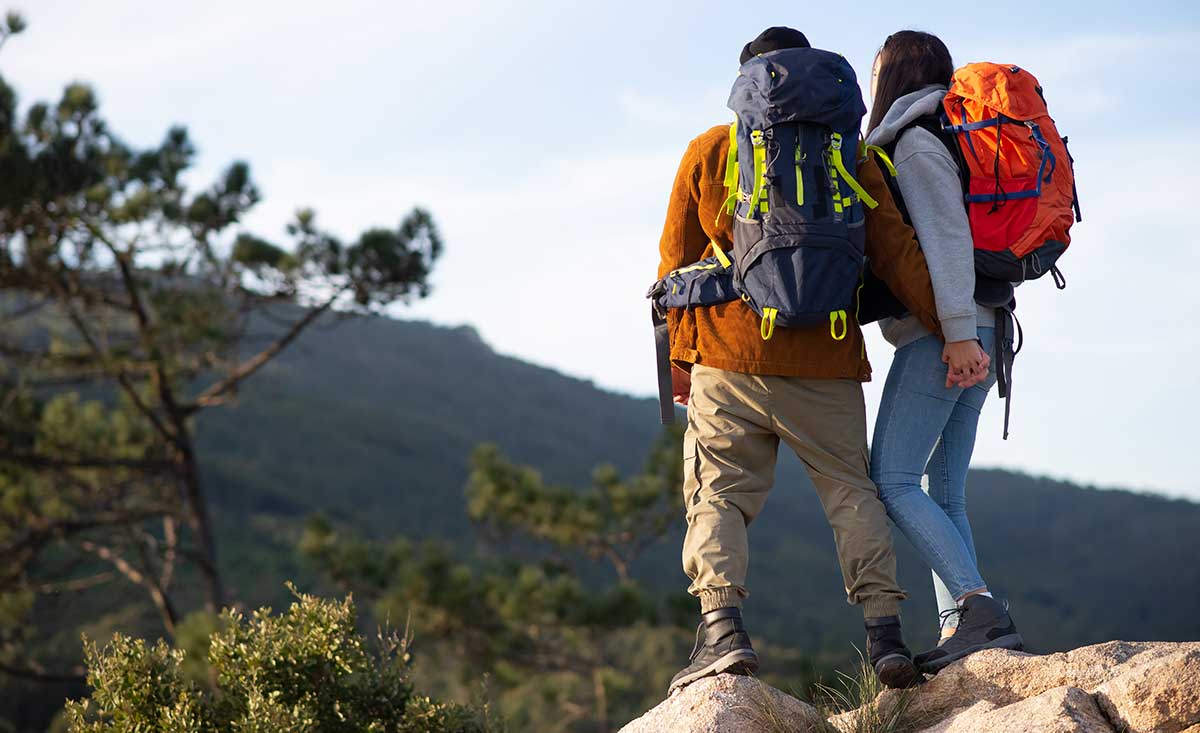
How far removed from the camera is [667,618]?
13117 millimetres

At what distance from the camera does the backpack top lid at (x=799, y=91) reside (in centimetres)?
304

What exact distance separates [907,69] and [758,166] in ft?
2.48

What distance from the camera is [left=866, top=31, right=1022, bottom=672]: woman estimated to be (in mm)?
3217

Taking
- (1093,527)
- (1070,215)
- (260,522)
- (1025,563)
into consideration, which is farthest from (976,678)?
(1093,527)

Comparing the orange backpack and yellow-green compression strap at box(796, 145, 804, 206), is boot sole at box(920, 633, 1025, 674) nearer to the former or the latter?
the orange backpack

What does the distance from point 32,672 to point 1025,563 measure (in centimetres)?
4367

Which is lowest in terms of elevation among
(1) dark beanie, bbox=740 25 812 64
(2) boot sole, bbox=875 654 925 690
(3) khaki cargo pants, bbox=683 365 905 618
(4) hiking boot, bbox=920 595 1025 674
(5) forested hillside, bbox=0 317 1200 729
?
(5) forested hillside, bbox=0 317 1200 729

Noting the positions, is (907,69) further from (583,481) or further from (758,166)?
(583,481)

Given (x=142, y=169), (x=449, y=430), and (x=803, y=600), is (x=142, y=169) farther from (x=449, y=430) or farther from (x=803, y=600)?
(x=449, y=430)

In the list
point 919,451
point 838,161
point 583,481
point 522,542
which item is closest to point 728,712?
point 919,451

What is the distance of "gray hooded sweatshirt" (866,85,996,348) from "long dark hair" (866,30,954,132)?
0.14 metres

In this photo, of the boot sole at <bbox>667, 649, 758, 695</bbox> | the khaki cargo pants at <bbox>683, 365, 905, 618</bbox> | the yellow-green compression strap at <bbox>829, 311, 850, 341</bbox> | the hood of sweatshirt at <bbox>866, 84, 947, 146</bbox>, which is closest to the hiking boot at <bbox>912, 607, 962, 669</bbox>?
the khaki cargo pants at <bbox>683, 365, 905, 618</bbox>

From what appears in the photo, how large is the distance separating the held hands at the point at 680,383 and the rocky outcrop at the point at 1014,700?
0.85m

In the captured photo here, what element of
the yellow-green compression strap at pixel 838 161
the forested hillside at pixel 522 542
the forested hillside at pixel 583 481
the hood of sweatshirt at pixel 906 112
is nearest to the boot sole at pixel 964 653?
the yellow-green compression strap at pixel 838 161
